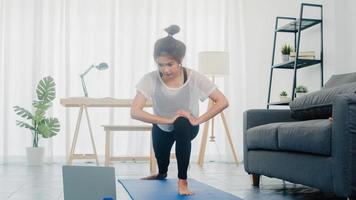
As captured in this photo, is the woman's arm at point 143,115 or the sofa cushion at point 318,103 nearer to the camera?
the sofa cushion at point 318,103

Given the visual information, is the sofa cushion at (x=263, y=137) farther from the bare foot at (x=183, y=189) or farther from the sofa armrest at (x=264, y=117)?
the bare foot at (x=183, y=189)

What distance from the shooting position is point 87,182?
1734mm

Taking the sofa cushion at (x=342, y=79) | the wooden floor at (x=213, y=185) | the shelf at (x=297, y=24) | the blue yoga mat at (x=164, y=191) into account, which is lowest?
the wooden floor at (x=213, y=185)

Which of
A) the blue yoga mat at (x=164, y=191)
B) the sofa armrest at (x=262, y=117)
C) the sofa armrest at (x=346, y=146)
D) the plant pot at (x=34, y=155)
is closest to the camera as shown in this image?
the sofa armrest at (x=346, y=146)

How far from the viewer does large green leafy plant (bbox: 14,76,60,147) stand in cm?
495

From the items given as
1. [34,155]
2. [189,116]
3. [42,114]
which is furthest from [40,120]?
[189,116]

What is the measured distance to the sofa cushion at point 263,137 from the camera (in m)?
2.69

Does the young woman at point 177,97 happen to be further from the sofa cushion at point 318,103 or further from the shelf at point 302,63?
the shelf at point 302,63

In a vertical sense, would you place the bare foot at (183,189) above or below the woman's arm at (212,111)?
below

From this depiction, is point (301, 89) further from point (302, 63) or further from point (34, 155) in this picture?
point (34, 155)

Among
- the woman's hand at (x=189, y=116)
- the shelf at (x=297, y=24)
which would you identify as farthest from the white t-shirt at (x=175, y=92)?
the shelf at (x=297, y=24)

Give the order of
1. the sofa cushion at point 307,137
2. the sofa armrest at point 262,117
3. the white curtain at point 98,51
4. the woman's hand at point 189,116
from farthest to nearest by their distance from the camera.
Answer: the white curtain at point 98,51 → the sofa armrest at point 262,117 → the woman's hand at point 189,116 → the sofa cushion at point 307,137

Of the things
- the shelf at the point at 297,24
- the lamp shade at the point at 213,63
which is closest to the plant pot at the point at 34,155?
the lamp shade at the point at 213,63

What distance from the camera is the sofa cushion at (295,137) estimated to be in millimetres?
2092
